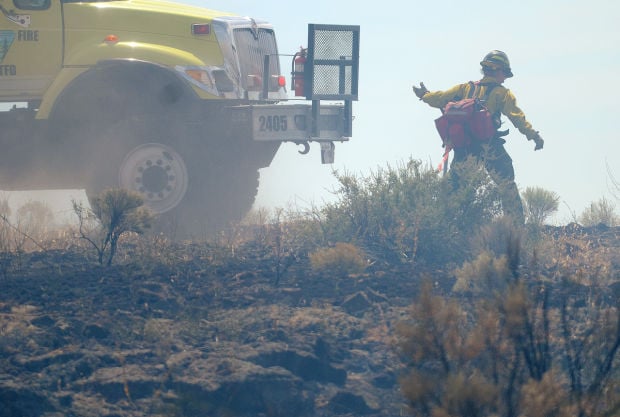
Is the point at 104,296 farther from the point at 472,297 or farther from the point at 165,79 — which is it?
the point at 165,79

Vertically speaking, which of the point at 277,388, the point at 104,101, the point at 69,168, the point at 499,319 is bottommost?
the point at 277,388

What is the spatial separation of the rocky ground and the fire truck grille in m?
3.36

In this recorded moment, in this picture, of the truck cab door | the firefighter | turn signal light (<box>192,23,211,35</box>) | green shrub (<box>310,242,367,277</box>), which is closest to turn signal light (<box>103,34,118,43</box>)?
the truck cab door

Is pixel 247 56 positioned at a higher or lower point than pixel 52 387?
higher

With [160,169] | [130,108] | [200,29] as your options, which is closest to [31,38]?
[130,108]

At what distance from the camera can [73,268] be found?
28.4 ft

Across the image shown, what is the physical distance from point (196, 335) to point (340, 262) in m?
2.08

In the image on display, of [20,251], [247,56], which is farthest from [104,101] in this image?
[20,251]

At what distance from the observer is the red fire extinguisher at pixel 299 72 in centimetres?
1167

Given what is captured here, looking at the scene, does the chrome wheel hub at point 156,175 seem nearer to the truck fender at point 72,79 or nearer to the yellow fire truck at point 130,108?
the yellow fire truck at point 130,108

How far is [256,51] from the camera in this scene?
1224 centimetres

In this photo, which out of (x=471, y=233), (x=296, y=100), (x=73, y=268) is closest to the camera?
(x=73, y=268)

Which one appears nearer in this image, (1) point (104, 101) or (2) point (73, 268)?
(2) point (73, 268)

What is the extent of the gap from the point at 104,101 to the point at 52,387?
17.5 ft
